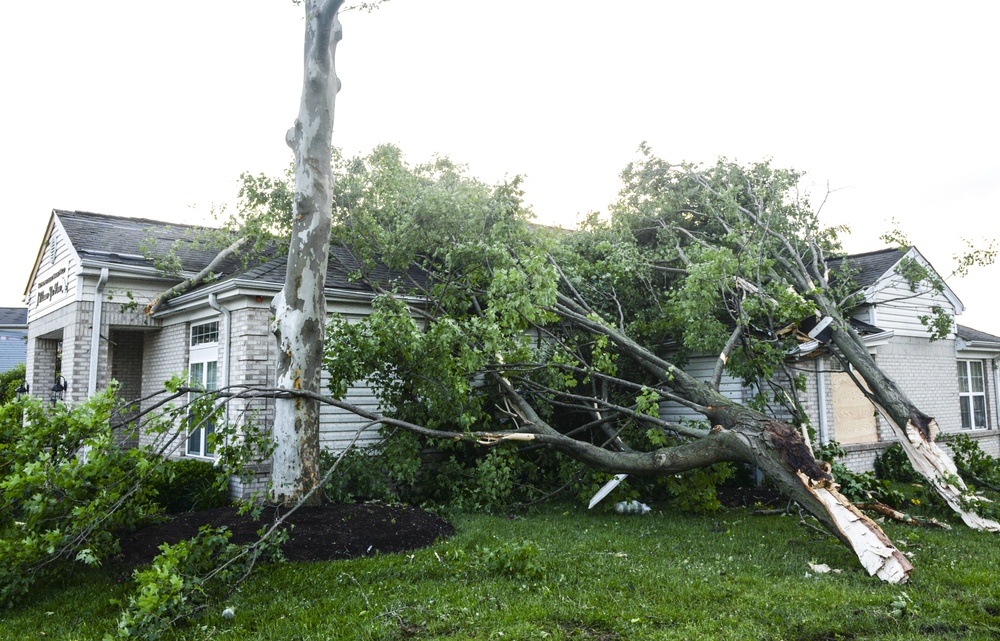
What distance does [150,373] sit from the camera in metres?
13.2

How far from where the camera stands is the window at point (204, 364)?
1107cm

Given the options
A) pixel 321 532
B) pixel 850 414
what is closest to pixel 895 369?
pixel 850 414

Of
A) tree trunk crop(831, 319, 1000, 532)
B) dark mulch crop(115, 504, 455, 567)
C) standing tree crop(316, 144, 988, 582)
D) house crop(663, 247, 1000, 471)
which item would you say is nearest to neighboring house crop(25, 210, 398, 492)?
standing tree crop(316, 144, 988, 582)

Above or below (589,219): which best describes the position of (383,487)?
below

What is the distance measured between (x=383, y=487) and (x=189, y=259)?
7359mm

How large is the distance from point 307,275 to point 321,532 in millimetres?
2945

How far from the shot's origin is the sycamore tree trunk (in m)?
7.61

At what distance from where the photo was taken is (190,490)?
943 centimetres

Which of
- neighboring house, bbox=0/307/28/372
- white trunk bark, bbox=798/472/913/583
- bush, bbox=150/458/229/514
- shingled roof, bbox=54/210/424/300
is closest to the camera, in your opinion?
white trunk bark, bbox=798/472/913/583

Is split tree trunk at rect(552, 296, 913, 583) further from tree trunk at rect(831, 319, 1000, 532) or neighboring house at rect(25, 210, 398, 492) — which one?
neighboring house at rect(25, 210, 398, 492)

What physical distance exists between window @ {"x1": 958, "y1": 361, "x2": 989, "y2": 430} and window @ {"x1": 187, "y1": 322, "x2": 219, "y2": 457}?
16.1 meters

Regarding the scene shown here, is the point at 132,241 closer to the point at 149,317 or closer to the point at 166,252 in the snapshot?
the point at 166,252

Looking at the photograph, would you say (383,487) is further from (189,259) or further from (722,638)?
(189,259)

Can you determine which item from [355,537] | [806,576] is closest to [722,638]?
[806,576]
